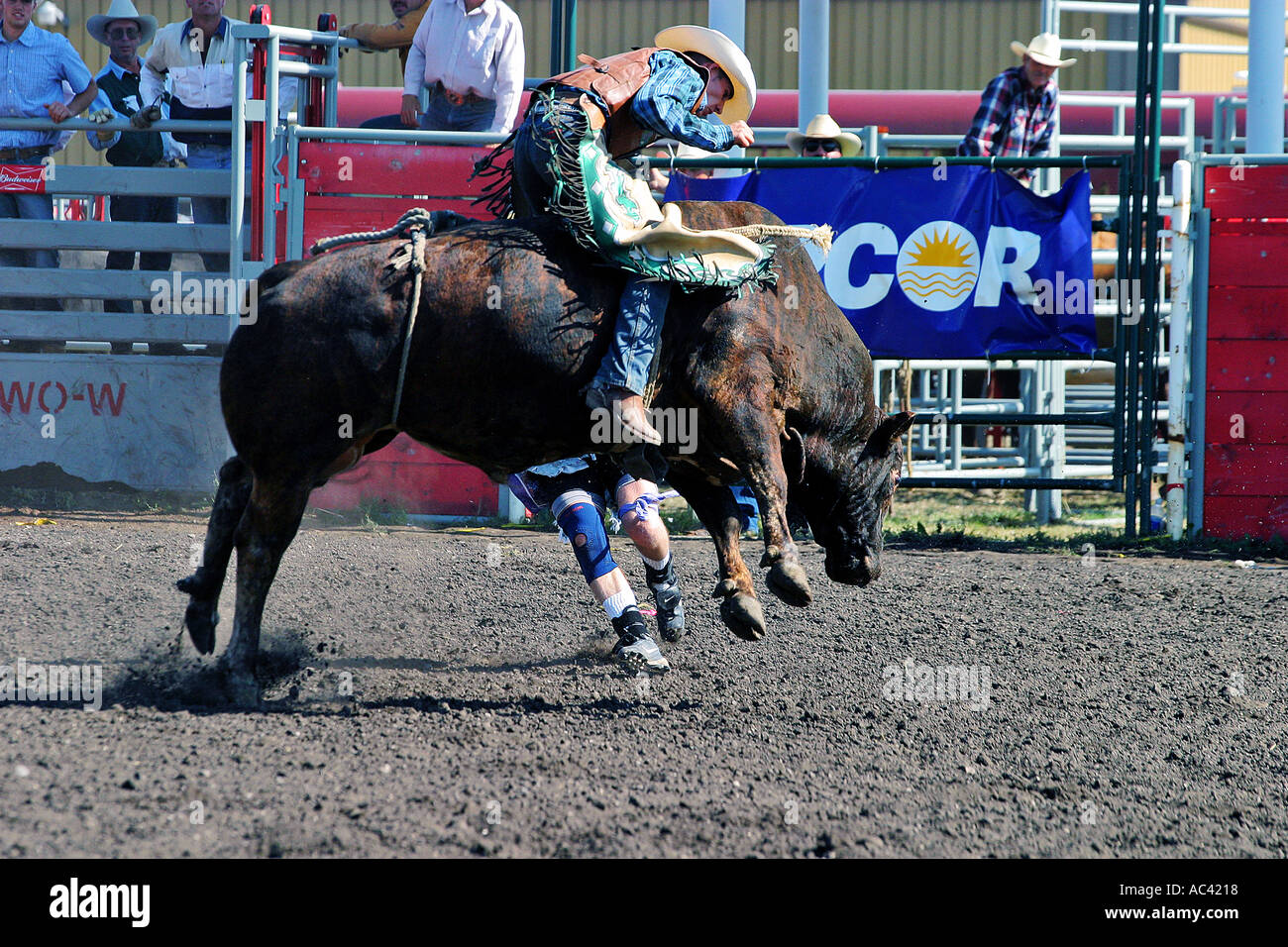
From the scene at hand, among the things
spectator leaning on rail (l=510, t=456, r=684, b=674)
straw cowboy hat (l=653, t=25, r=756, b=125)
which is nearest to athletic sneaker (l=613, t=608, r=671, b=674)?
spectator leaning on rail (l=510, t=456, r=684, b=674)

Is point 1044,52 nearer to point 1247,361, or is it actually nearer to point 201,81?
point 1247,361

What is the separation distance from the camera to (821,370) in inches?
169

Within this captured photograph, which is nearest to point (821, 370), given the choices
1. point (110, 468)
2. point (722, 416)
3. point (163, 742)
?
point (722, 416)

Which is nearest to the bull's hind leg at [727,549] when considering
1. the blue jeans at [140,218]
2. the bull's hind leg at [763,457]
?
the bull's hind leg at [763,457]

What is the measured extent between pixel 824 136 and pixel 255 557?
5229 millimetres

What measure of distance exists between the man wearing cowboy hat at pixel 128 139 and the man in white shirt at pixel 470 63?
5.76ft

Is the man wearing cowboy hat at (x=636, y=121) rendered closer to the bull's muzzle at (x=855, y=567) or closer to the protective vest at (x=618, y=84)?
the protective vest at (x=618, y=84)

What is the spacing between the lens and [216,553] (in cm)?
426

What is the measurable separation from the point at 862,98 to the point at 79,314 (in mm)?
9999

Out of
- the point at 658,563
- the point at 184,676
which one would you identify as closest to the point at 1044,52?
the point at 658,563

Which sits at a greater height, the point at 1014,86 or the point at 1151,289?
the point at 1014,86

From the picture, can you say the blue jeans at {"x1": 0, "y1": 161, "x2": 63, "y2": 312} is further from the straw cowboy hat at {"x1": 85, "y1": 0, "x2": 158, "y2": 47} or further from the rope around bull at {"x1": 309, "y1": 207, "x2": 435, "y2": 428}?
the rope around bull at {"x1": 309, "y1": 207, "x2": 435, "y2": 428}

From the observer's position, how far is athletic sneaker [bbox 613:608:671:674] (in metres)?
4.73

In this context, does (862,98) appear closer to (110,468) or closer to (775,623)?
(110,468)
